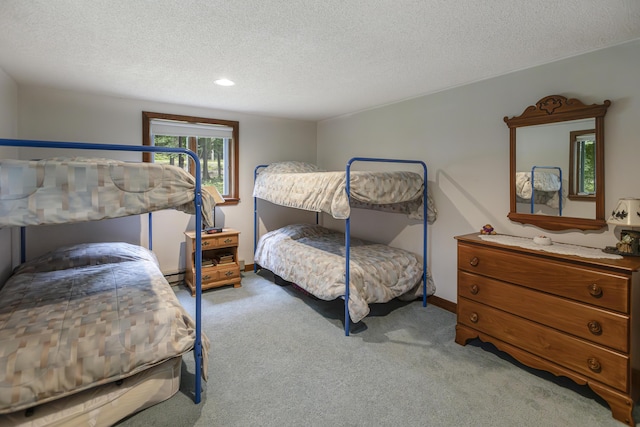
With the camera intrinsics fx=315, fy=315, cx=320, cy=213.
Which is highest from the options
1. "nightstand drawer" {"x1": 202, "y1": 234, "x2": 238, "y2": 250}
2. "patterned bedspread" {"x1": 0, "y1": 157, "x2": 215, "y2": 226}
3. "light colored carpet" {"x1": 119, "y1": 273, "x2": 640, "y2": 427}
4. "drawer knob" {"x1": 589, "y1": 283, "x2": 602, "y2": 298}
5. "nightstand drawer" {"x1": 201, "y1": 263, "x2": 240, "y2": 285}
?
"patterned bedspread" {"x1": 0, "y1": 157, "x2": 215, "y2": 226}

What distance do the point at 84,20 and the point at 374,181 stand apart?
7.40 ft

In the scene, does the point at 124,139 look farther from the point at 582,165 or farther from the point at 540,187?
the point at 582,165

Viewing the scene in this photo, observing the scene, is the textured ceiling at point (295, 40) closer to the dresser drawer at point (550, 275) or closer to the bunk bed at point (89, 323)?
the bunk bed at point (89, 323)

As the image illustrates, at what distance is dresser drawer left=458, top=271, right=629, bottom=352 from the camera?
1789 millimetres

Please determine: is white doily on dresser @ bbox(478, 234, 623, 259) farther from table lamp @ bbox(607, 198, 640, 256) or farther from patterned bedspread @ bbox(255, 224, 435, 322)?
patterned bedspread @ bbox(255, 224, 435, 322)

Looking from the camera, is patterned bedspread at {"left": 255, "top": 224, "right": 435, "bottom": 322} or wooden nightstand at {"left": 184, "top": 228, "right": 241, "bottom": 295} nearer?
patterned bedspread at {"left": 255, "top": 224, "right": 435, "bottom": 322}

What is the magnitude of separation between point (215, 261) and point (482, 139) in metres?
3.24

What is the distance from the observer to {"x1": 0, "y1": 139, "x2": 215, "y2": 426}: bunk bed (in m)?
1.42

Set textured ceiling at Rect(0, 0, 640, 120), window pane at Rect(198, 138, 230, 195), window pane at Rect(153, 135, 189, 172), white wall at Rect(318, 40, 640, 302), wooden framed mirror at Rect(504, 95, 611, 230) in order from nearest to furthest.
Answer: textured ceiling at Rect(0, 0, 640, 120) < white wall at Rect(318, 40, 640, 302) < wooden framed mirror at Rect(504, 95, 611, 230) < window pane at Rect(153, 135, 189, 172) < window pane at Rect(198, 138, 230, 195)

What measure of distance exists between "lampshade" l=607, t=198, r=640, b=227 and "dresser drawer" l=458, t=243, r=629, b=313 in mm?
371

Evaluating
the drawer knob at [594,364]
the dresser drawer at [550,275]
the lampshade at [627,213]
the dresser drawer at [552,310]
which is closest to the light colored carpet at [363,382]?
the drawer knob at [594,364]

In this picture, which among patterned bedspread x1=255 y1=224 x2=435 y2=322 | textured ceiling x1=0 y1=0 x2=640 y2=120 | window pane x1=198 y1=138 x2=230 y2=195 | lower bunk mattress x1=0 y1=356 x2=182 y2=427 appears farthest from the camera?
window pane x1=198 y1=138 x2=230 y2=195

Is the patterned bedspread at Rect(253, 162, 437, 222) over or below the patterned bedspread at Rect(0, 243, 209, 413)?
over

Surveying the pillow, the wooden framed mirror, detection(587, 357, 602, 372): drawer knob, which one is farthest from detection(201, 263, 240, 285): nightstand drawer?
detection(587, 357, 602, 372): drawer knob
